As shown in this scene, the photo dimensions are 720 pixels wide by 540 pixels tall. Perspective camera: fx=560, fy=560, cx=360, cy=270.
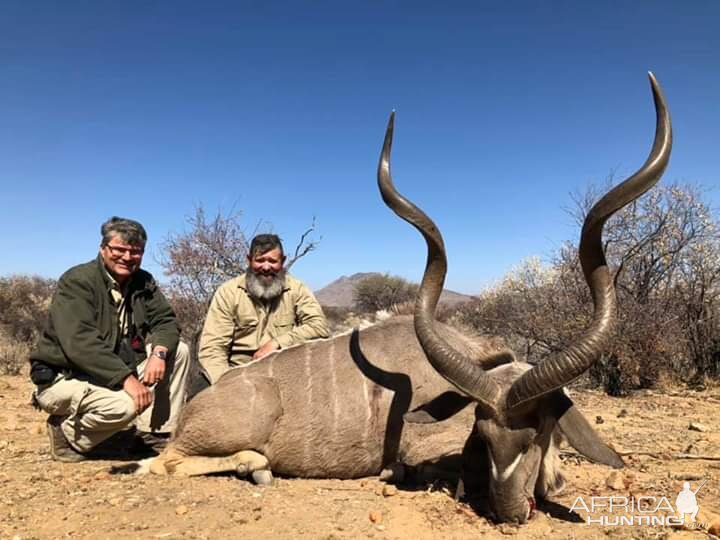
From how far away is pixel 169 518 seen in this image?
2.60 metres

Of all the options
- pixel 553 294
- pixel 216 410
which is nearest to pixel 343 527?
pixel 216 410

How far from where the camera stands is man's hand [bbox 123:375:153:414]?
11.1ft

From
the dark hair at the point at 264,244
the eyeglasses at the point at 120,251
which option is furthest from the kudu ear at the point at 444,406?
A: the eyeglasses at the point at 120,251

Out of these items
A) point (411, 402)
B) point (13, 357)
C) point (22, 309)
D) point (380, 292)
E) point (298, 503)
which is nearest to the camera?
point (298, 503)

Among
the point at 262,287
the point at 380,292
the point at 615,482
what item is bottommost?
the point at 615,482

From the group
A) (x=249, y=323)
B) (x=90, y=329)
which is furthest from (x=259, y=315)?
(x=90, y=329)

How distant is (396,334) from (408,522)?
1291 mm

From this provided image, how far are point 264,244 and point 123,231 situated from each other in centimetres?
107

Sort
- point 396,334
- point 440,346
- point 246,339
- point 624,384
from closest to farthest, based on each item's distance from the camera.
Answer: point 440,346, point 396,334, point 246,339, point 624,384

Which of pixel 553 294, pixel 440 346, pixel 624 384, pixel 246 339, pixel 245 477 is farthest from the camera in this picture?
pixel 553 294

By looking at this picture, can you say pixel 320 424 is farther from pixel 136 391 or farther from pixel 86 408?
pixel 86 408

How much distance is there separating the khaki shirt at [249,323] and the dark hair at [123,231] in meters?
0.76

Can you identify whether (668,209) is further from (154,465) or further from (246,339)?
(154,465)

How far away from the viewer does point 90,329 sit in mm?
3459
